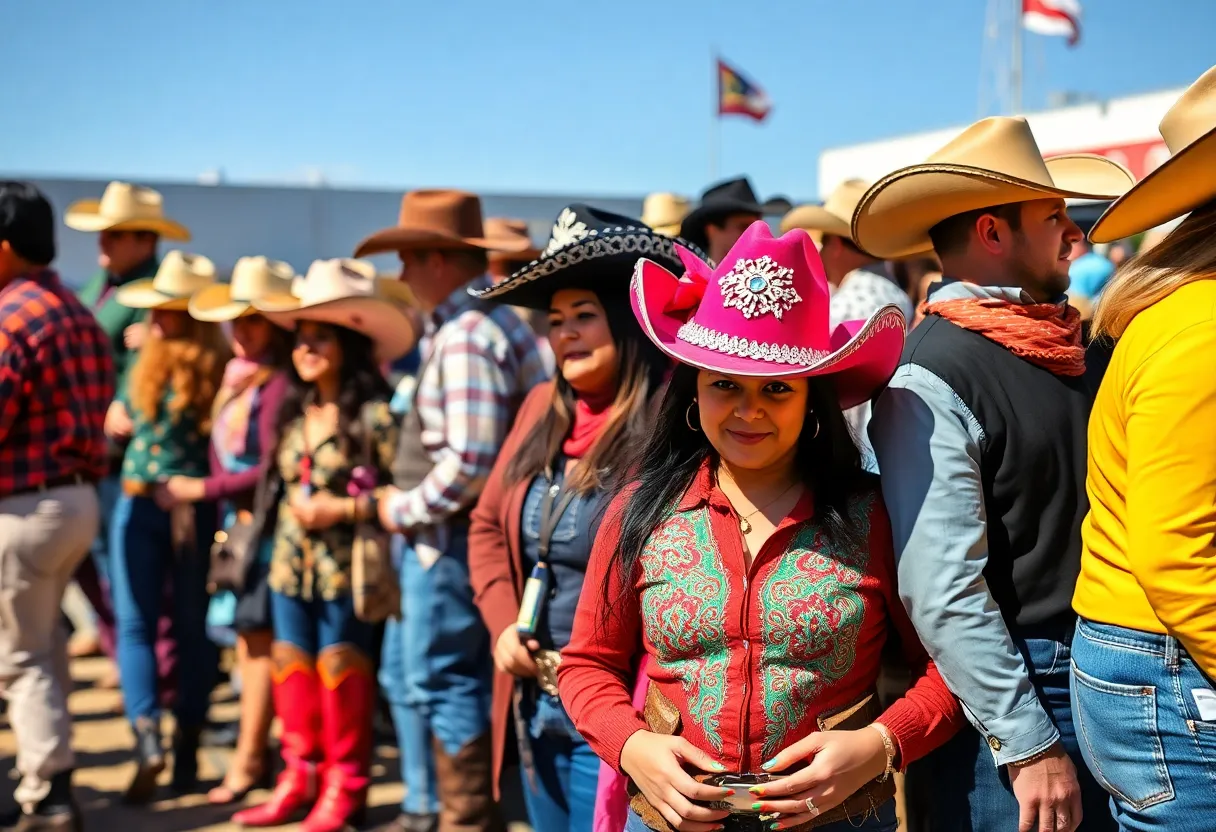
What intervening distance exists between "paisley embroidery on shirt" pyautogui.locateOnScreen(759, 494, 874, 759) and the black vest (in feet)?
1.17

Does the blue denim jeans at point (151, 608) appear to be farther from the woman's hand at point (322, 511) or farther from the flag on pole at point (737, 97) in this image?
the flag on pole at point (737, 97)

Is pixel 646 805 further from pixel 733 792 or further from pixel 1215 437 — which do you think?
pixel 1215 437

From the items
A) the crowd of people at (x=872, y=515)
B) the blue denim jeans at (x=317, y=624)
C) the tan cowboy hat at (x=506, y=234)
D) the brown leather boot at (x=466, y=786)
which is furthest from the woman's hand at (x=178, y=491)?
the tan cowboy hat at (x=506, y=234)

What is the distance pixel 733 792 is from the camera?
6.66 feet

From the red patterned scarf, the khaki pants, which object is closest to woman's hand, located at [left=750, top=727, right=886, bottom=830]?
the red patterned scarf

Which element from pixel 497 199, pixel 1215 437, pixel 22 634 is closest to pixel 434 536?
pixel 22 634

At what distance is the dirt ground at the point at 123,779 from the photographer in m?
4.87

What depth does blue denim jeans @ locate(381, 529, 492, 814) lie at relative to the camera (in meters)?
4.12

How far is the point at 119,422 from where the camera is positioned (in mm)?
5406

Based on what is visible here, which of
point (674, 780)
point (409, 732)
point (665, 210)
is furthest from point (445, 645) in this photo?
point (665, 210)

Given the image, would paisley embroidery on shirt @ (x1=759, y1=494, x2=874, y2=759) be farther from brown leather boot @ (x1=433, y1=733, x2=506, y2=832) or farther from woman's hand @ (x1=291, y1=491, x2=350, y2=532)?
woman's hand @ (x1=291, y1=491, x2=350, y2=532)

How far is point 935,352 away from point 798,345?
37 centimetres

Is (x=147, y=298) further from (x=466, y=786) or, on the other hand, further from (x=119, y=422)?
(x=466, y=786)

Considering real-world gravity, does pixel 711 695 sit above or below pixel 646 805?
above
